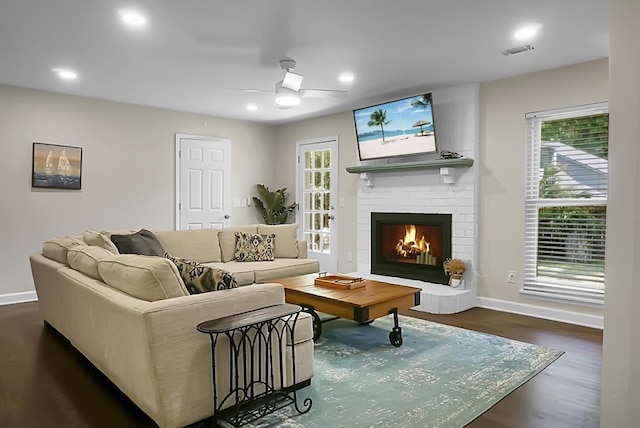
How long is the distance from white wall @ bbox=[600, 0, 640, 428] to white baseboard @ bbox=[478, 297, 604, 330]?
2.64m

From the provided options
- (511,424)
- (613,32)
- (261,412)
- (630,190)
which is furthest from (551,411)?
(613,32)

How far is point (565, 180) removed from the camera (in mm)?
4293

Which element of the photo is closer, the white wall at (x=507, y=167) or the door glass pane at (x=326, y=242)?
the white wall at (x=507, y=167)

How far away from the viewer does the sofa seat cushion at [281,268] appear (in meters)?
4.64

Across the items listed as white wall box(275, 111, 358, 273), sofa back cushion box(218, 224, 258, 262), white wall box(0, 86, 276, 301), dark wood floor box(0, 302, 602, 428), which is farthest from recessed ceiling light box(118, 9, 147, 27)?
white wall box(275, 111, 358, 273)

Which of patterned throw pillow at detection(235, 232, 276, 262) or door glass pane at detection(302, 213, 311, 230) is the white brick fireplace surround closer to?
patterned throw pillow at detection(235, 232, 276, 262)

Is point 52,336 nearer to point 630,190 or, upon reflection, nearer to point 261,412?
point 261,412

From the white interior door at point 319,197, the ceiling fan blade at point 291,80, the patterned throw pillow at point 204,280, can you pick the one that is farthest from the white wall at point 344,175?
the patterned throw pillow at point 204,280

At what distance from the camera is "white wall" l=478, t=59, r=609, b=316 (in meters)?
4.32

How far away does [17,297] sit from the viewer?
502 centimetres

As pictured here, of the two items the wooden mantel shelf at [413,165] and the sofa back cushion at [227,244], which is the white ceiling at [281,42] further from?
the sofa back cushion at [227,244]

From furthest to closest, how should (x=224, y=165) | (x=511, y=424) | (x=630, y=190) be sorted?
(x=224, y=165) → (x=511, y=424) → (x=630, y=190)

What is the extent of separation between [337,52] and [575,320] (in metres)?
3.41

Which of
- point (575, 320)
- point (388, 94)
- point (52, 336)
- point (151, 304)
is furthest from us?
point (388, 94)
